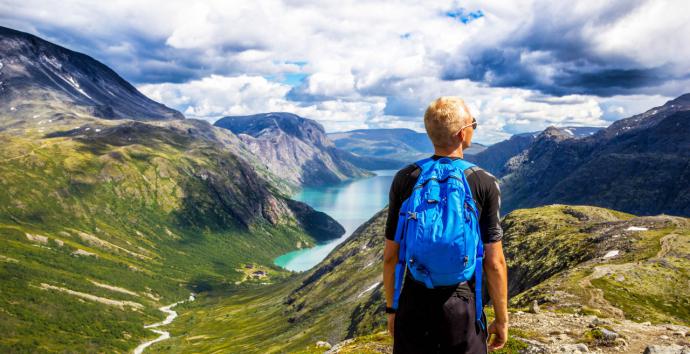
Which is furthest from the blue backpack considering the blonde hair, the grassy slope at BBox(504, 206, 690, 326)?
the grassy slope at BBox(504, 206, 690, 326)

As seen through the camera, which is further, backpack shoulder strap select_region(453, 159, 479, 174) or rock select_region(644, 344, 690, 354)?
rock select_region(644, 344, 690, 354)

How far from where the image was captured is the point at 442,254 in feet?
29.6

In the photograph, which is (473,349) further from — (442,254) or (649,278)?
(649,278)

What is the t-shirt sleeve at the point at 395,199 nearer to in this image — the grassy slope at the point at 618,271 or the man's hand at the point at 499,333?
the man's hand at the point at 499,333

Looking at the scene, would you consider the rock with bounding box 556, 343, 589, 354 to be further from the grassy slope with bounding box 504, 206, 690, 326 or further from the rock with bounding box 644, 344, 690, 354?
the grassy slope with bounding box 504, 206, 690, 326

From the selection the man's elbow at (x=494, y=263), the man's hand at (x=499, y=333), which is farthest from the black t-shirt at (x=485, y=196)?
the man's hand at (x=499, y=333)

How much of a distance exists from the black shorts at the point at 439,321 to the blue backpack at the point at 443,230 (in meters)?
0.33

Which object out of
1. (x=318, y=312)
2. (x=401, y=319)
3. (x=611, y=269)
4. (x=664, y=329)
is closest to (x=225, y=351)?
(x=318, y=312)

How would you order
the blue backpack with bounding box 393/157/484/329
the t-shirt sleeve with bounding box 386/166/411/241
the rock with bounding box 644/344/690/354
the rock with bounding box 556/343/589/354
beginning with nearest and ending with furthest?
the blue backpack with bounding box 393/157/484/329 → the t-shirt sleeve with bounding box 386/166/411/241 → the rock with bounding box 644/344/690/354 → the rock with bounding box 556/343/589/354

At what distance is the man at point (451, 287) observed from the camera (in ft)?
31.7

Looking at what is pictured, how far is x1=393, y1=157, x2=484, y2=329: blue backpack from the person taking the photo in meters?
9.03

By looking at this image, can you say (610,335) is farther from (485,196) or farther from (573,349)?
(485,196)

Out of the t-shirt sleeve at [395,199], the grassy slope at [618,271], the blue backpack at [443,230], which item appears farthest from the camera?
the grassy slope at [618,271]

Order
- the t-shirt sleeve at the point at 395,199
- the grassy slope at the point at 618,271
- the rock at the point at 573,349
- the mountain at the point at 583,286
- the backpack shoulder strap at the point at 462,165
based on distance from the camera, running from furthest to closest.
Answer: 1. the grassy slope at the point at 618,271
2. the mountain at the point at 583,286
3. the rock at the point at 573,349
4. the t-shirt sleeve at the point at 395,199
5. the backpack shoulder strap at the point at 462,165
